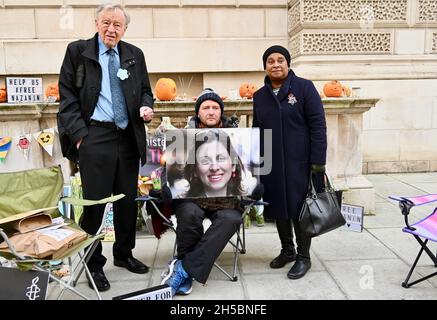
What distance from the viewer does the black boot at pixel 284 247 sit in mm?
3715

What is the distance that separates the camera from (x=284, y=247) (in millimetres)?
3770

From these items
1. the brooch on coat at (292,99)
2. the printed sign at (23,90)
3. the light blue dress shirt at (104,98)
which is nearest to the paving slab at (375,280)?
the brooch on coat at (292,99)

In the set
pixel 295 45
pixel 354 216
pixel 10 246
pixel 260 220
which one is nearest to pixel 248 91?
pixel 260 220

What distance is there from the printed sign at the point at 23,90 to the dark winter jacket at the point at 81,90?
1.78m

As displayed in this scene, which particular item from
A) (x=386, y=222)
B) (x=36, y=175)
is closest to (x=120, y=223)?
(x=36, y=175)

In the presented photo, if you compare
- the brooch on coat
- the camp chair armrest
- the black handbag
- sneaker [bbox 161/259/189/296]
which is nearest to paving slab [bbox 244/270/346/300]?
the black handbag

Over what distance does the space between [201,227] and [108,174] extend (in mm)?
855

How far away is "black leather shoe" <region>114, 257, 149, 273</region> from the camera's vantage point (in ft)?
11.9

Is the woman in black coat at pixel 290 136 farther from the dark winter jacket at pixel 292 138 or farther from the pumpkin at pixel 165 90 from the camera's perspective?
the pumpkin at pixel 165 90

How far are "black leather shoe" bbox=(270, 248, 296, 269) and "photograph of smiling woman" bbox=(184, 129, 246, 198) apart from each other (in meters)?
0.86

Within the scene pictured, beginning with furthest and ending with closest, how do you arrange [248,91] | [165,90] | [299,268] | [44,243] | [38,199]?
[248,91]
[165,90]
[299,268]
[38,199]
[44,243]

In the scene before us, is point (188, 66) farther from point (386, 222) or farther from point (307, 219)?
point (307, 219)

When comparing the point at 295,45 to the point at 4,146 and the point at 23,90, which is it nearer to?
the point at 23,90
